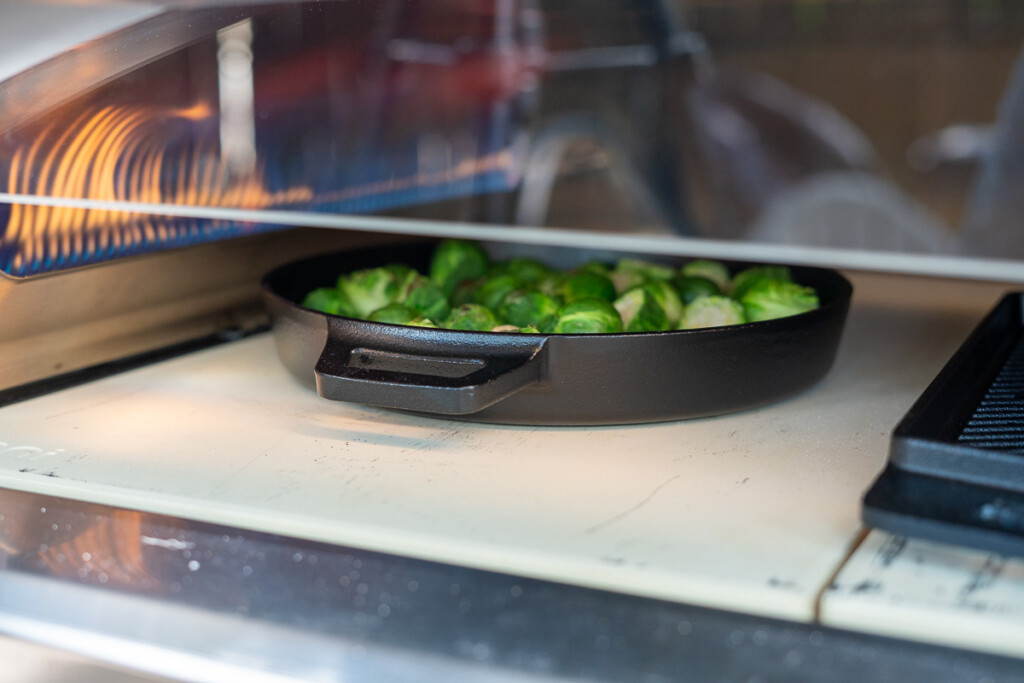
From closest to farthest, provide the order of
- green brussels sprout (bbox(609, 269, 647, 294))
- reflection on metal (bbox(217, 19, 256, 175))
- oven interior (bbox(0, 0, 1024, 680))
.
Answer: oven interior (bbox(0, 0, 1024, 680))
reflection on metal (bbox(217, 19, 256, 175))
green brussels sprout (bbox(609, 269, 647, 294))

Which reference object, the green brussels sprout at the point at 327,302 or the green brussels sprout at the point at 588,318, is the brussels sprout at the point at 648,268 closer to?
the green brussels sprout at the point at 588,318

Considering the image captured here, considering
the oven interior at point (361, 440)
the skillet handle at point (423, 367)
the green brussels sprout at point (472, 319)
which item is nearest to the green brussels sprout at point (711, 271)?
the oven interior at point (361, 440)

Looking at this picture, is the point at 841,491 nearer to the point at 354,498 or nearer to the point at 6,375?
the point at 354,498

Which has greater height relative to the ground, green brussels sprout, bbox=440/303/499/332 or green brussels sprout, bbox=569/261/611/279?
green brussels sprout, bbox=569/261/611/279

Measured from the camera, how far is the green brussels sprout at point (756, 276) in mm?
1153

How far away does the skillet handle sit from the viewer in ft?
2.64

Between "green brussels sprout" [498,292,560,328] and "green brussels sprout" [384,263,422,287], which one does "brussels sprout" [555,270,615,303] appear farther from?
"green brussels sprout" [384,263,422,287]

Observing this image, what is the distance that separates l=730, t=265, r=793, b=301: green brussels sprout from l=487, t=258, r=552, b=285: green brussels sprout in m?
0.24

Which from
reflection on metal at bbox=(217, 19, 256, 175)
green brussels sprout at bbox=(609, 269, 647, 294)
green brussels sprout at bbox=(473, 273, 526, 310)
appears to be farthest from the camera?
green brussels sprout at bbox=(609, 269, 647, 294)

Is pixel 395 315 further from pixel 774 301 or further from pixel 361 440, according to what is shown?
pixel 774 301

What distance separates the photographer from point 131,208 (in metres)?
0.96

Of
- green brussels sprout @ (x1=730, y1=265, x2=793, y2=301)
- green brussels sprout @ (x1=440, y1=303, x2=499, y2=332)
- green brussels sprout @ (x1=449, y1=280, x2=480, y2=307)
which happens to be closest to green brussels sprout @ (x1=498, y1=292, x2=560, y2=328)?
green brussels sprout @ (x1=440, y1=303, x2=499, y2=332)

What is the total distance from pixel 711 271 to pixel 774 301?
226 millimetres

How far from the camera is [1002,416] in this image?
2.73 ft
